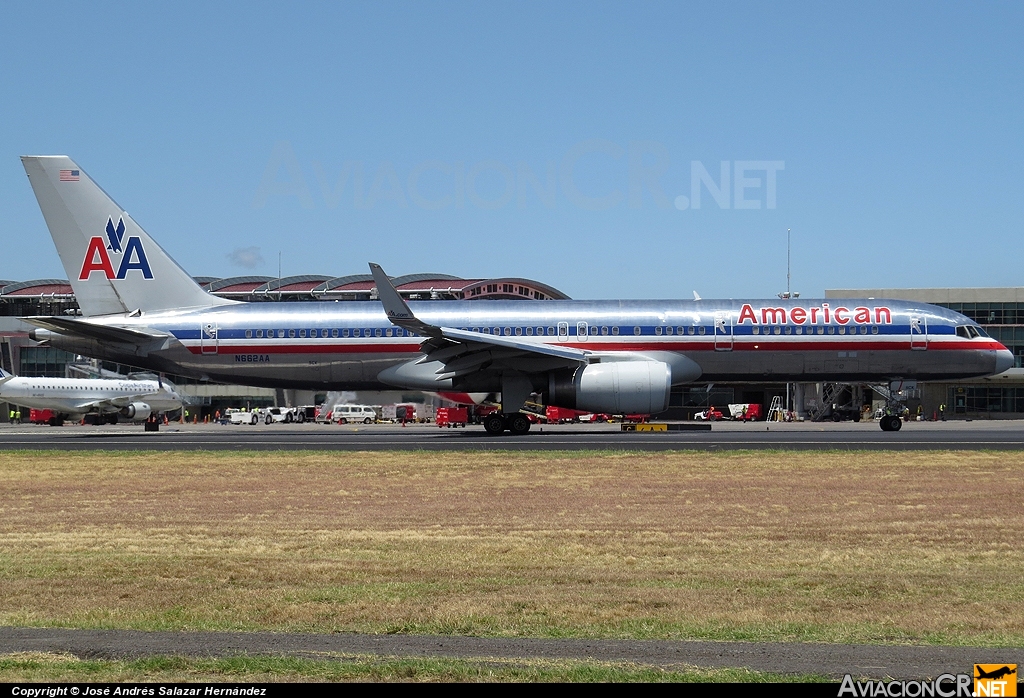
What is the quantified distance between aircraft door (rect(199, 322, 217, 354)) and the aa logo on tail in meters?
3.35

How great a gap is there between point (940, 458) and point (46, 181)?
31911mm

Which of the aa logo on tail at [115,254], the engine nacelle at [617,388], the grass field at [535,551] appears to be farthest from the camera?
the aa logo on tail at [115,254]

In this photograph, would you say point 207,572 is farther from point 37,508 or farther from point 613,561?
point 37,508

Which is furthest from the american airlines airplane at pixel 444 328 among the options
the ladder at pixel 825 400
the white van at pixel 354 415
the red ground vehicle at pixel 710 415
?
the white van at pixel 354 415

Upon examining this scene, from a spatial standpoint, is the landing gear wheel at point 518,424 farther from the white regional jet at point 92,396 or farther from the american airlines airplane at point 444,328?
the white regional jet at point 92,396

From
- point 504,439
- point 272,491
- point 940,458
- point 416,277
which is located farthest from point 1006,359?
point 416,277

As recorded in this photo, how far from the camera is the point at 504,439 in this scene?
33.2 meters

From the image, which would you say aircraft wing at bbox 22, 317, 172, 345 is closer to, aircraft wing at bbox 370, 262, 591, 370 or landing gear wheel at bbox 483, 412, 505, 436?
aircraft wing at bbox 370, 262, 591, 370

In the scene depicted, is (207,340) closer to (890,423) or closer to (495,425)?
(495,425)

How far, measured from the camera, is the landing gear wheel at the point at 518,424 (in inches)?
1457

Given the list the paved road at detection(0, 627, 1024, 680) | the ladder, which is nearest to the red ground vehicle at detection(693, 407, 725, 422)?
the ladder

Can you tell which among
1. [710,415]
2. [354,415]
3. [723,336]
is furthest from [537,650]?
[354,415]

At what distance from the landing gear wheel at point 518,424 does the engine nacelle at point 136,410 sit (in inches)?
1506

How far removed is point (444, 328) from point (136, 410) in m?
37.5
